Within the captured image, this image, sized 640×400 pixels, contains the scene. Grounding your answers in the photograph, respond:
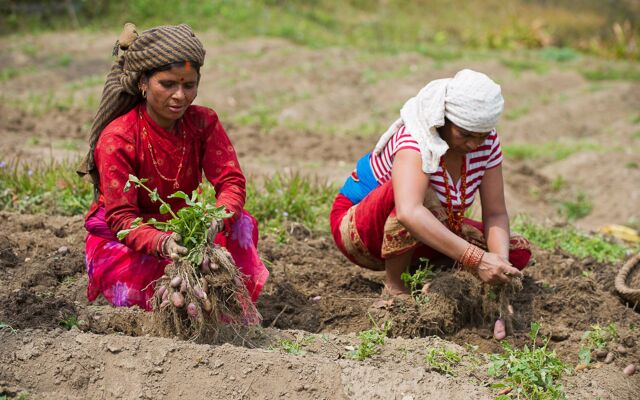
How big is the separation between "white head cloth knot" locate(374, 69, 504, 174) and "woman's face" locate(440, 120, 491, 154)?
0.05 meters

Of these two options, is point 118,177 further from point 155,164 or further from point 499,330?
point 499,330

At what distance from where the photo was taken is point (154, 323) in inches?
145

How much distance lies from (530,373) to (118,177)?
6.25 ft

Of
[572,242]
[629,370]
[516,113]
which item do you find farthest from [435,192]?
[516,113]

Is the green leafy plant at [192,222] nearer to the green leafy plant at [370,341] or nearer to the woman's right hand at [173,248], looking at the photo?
the woman's right hand at [173,248]

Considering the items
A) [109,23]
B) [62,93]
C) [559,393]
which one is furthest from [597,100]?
[559,393]

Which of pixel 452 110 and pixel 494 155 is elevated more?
pixel 452 110

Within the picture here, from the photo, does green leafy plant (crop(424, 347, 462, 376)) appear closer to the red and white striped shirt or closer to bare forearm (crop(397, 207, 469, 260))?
bare forearm (crop(397, 207, 469, 260))

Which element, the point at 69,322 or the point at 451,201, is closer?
the point at 69,322

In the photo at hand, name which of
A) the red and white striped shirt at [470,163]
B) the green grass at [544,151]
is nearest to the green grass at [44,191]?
the red and white striped shirt at [470,163]

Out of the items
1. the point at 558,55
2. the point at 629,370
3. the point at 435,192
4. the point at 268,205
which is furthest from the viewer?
the point at 558,55

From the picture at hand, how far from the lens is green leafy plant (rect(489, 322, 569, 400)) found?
3.47m

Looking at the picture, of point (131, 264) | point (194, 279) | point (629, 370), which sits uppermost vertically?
point (194, 279)

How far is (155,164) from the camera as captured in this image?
3.91 m
